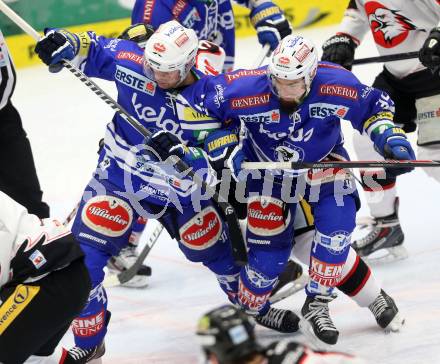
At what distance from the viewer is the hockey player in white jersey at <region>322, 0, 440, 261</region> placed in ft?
14.2

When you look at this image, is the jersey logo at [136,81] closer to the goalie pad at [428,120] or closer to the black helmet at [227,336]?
the goalie pad at [428,120]

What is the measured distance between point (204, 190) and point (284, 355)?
1625mm

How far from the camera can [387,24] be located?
14.3 feet

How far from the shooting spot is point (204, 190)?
3.73 m

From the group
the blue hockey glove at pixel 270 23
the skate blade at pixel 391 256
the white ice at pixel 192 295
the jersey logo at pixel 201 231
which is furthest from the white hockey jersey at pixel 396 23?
the jersey logo at pixel 201 231

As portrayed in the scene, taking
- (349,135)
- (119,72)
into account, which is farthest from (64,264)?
(349,135)

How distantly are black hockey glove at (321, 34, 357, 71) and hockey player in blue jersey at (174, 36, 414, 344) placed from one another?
2.47 feet

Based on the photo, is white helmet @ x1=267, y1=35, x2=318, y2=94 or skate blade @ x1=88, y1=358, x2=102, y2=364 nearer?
white helmet @ x1=267, y1=35, x2=318, y2=94

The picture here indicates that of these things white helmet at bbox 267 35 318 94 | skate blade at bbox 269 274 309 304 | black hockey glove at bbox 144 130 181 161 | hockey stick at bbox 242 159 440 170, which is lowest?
skate blade at bbox 269 274 309 304

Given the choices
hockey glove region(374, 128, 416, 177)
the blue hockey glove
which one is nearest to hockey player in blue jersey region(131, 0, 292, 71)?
the blue hockey glove

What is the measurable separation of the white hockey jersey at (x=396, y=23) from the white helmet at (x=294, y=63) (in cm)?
92

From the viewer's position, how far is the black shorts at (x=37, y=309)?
2697 mm

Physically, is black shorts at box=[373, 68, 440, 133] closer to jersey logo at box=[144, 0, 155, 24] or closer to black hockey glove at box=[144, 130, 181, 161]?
jersey logo at box=[144, 0, 155, 24]

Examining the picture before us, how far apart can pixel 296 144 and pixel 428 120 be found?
92 cm
